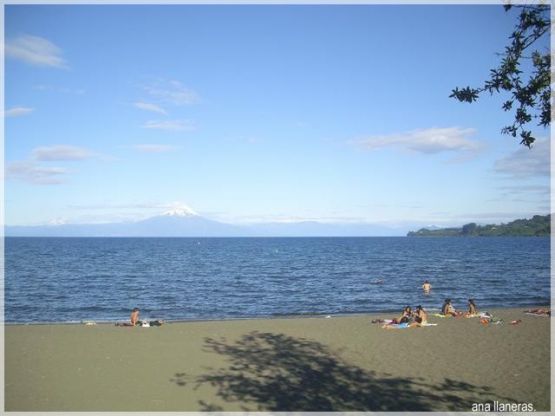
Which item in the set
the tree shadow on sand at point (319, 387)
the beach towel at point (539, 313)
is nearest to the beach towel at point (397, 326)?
the tree shadow on sand at point (319, 387)

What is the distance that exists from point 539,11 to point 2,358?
19.2 metres

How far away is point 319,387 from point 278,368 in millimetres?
2177

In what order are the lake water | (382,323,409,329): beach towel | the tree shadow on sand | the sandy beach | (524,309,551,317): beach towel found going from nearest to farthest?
the tree shadow on sand → the sandy beach → (382,323,409,329): beach towel → (524,309,551,317): beach towel → the lake water

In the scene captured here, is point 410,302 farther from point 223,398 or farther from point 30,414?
point 30,414

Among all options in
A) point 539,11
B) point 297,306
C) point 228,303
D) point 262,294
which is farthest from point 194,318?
point 539,11

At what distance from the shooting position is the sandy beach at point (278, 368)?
1154 centimetres

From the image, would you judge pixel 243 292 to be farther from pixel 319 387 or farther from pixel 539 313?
pixel 319 387

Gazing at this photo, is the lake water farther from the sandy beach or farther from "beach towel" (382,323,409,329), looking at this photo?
the sandy beach

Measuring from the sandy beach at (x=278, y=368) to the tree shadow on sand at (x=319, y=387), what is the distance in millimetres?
30

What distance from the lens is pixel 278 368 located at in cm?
1431

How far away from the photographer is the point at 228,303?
35000 mm

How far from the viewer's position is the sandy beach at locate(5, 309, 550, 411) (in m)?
11.5

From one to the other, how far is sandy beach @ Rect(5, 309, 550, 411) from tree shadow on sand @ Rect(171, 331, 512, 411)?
0.03m

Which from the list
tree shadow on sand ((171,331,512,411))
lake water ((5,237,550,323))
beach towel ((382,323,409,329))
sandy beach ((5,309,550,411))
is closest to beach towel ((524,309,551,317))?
sandy beach ((5,309,550,411))
